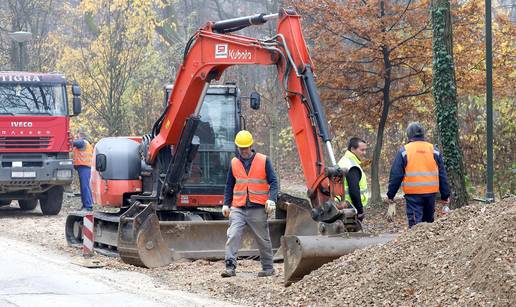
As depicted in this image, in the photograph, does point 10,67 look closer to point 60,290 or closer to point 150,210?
point 150,210

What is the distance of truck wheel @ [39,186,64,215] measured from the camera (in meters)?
23.0

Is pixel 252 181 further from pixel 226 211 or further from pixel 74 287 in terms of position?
pixel 74 287

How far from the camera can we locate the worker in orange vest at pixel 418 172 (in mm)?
12250

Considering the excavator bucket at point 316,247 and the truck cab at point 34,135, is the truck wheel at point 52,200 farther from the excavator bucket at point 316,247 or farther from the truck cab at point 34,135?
the excavator bucket at point 316,247

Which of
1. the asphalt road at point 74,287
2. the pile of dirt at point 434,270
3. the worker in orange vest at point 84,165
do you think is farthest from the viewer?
the worker in orange vest at point 84,165

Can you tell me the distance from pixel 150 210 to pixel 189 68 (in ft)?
7.89

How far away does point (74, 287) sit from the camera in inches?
449

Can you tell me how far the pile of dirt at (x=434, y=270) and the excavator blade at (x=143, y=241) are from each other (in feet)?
11.8

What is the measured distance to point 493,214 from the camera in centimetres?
988

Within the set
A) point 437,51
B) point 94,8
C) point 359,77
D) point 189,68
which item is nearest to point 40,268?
point 189,68

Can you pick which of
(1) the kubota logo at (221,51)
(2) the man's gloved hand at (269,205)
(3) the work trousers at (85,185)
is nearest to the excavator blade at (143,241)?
(2) the man's gloved hand at (269,205)

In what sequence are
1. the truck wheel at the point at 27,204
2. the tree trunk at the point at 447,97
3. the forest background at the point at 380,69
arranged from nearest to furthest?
1. the tree trunk at the point at 447,97
2. the forest background at the point at 380,69
3. the truck wheel at the point at 27,204

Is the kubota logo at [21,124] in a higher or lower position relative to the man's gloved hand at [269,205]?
higher

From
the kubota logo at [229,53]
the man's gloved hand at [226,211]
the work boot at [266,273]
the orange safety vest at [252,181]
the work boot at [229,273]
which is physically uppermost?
the kubota logo at [229,53]
